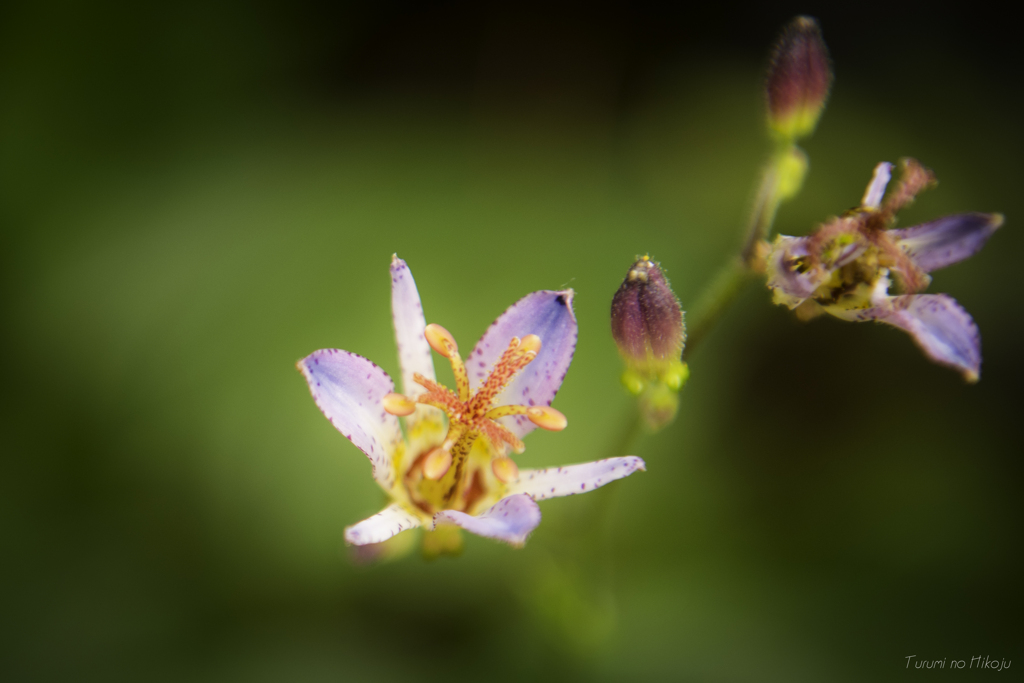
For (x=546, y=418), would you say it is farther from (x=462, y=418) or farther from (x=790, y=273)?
(x=790, y=273)

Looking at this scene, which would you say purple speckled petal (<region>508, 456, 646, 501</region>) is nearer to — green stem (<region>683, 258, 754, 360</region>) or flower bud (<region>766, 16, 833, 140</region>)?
green stem (<region>683, 258, 754, 360</region>)

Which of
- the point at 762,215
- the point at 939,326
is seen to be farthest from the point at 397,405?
the point at 939,326

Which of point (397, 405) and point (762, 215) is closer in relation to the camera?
point (397, 405)

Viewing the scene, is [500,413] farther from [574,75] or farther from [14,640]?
[574,75]

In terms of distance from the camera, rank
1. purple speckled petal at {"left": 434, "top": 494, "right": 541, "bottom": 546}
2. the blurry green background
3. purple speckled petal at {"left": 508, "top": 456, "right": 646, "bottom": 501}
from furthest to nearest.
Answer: the blurry green background, purple speckled petal at {"left": 508, "top": 456, "right": 646, "bottom": 501}, purple speckled petal at {"left": 434, "top": 494, "right": 541, "bottom": 546}

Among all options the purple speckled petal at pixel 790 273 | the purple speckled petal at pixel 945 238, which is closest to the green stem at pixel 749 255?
the purple speckled petal at pixel 790 273

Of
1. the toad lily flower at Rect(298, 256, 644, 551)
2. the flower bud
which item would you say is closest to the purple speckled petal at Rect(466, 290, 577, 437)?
the toad lily flower at Rect(298, 256, 644, 551)
